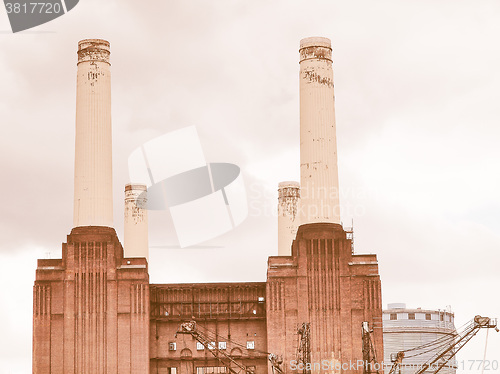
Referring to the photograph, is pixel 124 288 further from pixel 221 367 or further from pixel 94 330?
pixel 221 367

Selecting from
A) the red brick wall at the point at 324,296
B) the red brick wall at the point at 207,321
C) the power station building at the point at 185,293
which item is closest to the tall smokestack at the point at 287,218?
the red brick wall at the point at 207,321

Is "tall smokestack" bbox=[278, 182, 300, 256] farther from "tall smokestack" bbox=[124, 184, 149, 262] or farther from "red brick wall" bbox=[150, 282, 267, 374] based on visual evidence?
"red brick wall" bbox=[150, 282, 267, 374]

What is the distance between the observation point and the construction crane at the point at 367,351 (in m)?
94.3

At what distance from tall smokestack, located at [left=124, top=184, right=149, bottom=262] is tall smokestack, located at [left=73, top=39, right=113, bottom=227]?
28436 mm

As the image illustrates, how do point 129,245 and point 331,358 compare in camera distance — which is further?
point 129,245

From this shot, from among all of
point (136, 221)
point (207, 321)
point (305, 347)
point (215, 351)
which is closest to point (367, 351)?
point (305, 347)

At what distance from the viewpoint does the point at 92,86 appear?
3944 inches

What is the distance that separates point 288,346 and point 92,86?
2985 cm

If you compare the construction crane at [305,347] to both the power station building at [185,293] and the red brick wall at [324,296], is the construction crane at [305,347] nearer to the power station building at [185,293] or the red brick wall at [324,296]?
the power station building at [185,293]

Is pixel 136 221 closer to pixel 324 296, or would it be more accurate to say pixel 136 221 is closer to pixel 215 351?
pixel 215 351

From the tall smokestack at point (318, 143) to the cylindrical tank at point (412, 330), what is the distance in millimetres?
62998

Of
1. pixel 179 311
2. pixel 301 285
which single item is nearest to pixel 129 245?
pixel 179 311

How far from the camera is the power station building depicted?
97.6 m

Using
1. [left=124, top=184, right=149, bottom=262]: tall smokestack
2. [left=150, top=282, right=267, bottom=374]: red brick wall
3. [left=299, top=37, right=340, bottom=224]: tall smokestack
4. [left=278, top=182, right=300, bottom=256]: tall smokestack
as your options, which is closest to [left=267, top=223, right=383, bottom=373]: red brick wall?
[left=299, top=37, right=340, bottom=224]: tall smokestack
